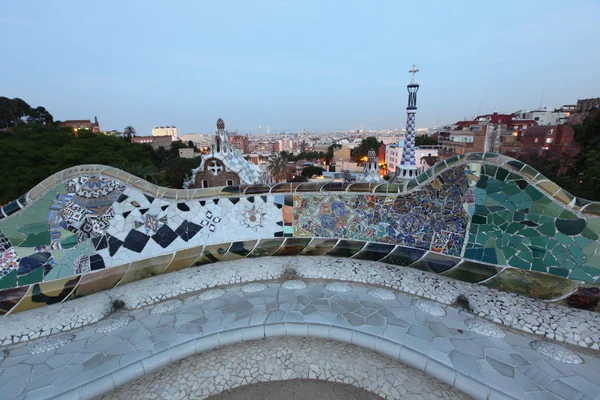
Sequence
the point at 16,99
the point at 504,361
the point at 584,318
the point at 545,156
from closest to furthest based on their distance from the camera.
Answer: the point at 504,361
the point at 584,318
the point at 545,156
the point at 16,99

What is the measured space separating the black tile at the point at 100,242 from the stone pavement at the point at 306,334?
1.12 meters

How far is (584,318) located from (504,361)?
1299 mm

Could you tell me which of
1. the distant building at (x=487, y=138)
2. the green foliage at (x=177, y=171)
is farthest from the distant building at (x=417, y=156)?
the green foliage at (x=177, y=171)

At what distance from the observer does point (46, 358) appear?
119 inches

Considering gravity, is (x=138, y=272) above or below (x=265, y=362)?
above

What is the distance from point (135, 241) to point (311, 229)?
275 cm

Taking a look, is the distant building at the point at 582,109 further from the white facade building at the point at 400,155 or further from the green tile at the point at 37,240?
the green tile at the point at 37,240

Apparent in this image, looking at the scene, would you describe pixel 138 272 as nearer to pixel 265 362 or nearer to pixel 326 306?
pixel 265 362

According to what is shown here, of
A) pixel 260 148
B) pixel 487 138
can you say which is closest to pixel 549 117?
pixel 487 138

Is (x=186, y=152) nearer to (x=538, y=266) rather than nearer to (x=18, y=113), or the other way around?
(x=18, y=113)

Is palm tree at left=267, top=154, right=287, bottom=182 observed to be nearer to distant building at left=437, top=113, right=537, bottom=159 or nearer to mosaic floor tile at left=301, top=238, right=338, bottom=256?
distant building at left=437, top=113, right=537, bottom=159

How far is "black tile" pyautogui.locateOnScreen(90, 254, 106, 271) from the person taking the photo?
417cm

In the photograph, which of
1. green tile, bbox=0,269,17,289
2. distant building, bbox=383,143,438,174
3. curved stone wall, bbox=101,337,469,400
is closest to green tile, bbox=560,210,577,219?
curved stone wall, bbox=101,337,469,400

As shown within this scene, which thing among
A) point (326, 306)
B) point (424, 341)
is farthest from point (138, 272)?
point (424, 341)
